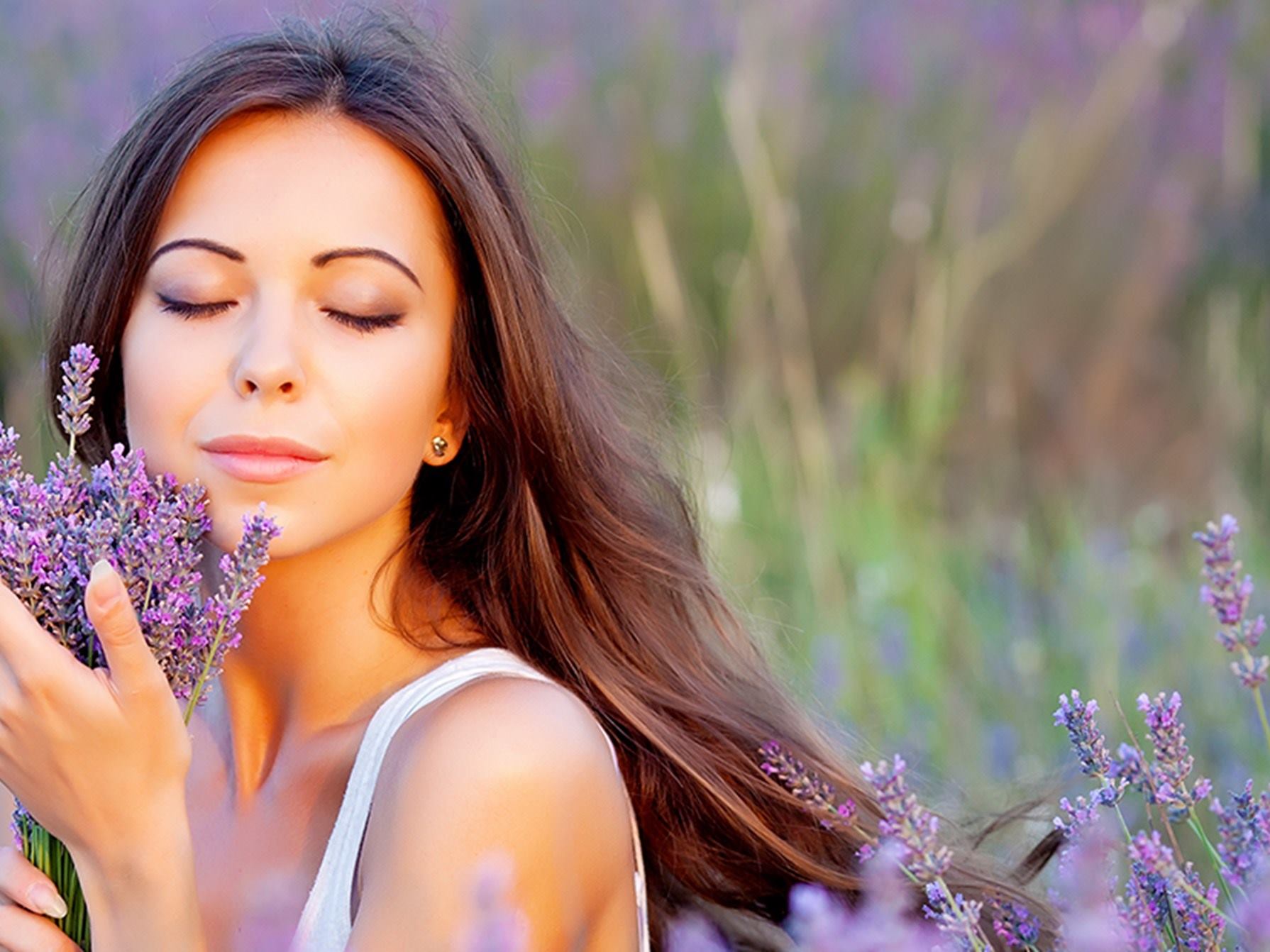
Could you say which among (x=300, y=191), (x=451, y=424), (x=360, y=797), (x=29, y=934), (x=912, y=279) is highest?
(x=912, y=279)

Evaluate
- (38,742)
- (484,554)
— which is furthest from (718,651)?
(38,742)

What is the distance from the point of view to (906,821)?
1.27 metres

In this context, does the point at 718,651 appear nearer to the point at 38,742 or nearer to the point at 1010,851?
the point at 1010,851

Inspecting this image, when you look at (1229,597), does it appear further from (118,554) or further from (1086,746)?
(118,554)

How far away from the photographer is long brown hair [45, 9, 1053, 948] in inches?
82.0

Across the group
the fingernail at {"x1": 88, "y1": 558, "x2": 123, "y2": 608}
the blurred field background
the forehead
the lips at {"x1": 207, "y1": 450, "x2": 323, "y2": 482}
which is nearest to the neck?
the lips at {"x1": 207, "y1": 450, "x2": 323, "y2": 482}

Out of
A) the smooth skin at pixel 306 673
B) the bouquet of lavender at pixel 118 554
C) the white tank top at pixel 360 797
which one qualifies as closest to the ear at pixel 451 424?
the smooth skin at pixel 306 673

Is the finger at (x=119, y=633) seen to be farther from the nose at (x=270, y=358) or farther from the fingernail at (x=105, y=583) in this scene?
the nose at (x=270, y=358)

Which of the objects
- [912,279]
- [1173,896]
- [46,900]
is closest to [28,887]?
[46,900]

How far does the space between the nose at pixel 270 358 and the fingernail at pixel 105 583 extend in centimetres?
42

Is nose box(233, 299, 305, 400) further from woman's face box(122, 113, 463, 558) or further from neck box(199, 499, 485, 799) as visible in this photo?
neck box(199, 499, 485, 799)

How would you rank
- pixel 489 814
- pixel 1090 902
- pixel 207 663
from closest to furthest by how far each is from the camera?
1. pixel 1090 902
2. pixel 207 663
3. pixel 489 814

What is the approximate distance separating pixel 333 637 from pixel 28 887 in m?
0.57

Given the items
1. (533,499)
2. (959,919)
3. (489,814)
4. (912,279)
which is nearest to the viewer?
(959,919)
